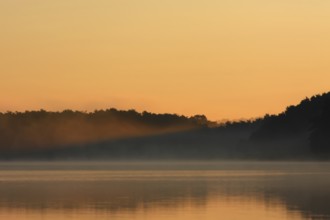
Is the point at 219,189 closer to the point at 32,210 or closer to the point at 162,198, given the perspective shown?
the point at 162,198

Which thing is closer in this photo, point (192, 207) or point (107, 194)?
point (192, 207)

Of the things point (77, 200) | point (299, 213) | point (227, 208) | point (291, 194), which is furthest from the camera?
point (291, 194)

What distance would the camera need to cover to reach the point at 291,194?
63.3 metres

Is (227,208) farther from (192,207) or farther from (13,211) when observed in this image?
(13,211)

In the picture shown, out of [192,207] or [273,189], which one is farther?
[273,189]

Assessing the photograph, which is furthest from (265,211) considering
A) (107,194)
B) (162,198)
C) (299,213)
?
(107,194)

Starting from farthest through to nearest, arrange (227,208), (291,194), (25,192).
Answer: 1. (25,192)
2. (291,194)
3. (227,208)

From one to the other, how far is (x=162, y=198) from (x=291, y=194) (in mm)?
9082

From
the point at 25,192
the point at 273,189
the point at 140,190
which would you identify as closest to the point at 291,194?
the point at 273,189

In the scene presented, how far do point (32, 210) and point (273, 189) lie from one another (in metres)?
24.6

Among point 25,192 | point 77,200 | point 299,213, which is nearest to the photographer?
point 299,213

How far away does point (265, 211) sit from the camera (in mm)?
49250

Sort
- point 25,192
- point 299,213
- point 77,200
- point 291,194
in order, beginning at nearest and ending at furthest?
point 299,213 < point 77,200 < point 291,194 < point 25,192

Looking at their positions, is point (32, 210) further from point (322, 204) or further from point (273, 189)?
point (273, 189)
